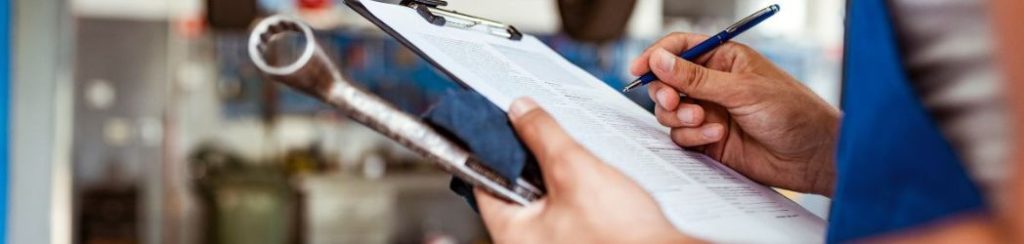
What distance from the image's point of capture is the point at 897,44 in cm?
61

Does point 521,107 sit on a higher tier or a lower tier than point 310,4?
higher

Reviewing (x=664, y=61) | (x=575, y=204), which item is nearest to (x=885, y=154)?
(x=575, y=204)

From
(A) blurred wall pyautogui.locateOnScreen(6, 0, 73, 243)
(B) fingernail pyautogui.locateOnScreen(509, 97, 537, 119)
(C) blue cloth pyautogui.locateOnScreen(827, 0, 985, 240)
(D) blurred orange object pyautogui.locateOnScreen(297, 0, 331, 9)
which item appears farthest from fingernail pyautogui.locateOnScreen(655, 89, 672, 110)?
(D) blurred orange object pyautogui.locateOnScreen(297, 0, 331, 9)

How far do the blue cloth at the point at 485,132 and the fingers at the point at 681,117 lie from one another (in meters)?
0.30

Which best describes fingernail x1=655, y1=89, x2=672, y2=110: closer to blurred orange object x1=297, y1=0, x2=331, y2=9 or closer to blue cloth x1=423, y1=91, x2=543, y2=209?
blue cloth x1=423, y1=91, x2=543, y2=209

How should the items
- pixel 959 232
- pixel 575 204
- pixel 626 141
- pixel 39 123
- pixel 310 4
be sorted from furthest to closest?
pixel 310 4, pixel 39 123, pixel 626 141, pixel 575 204, pixel 959 232

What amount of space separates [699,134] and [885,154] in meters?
0.47

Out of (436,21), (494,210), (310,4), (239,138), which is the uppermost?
(436,21)

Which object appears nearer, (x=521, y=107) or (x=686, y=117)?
(x=521, y=107)

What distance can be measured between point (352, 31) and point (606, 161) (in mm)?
5110

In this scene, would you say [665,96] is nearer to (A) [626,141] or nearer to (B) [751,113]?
(B) [751,113]

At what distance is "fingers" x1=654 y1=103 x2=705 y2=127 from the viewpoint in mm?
1039

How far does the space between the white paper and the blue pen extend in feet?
0.17

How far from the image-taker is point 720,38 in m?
1.06
